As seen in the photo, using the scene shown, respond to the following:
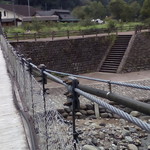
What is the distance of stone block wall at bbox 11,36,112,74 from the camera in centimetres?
1394

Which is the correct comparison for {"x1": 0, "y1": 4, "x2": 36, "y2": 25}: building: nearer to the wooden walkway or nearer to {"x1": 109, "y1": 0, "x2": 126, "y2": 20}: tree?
{"x1": 109, "y1": 0, "x2": 126, "y2": 20}: tree

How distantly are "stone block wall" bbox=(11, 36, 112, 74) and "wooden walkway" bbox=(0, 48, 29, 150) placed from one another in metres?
9.19

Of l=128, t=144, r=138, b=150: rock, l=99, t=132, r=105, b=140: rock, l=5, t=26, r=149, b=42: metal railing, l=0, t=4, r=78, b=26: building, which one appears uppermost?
l=0, t=4, r=78, b=26: building

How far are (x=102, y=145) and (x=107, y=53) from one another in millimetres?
9001

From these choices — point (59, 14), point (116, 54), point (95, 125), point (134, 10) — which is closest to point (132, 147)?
point (95, 125)

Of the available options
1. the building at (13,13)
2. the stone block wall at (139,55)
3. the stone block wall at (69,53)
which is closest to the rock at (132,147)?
the stone block wall at (69,53)

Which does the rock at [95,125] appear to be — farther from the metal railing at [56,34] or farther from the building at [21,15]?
the building at [21,15]

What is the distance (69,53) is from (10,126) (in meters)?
11.7

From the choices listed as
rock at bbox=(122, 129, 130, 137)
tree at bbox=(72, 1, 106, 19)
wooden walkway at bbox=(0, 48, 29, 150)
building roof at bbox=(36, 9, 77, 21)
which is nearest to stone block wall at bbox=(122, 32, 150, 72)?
rock at bbox=(122, 129, 130, 137)

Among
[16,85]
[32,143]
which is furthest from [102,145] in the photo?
[32,143]

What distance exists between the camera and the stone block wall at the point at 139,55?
15.6 metres

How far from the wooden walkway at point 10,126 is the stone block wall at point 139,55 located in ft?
37.7

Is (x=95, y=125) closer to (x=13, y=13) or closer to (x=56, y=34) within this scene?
(x=56, y=34)

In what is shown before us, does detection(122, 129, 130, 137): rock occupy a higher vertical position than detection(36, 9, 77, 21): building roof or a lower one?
lower
